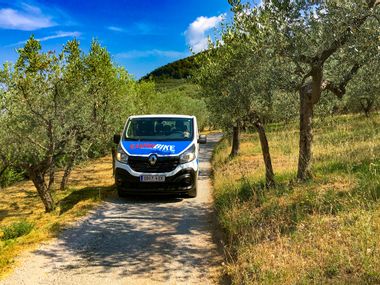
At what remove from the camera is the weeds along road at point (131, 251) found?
561cm

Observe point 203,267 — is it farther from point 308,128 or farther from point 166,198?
point 166,198

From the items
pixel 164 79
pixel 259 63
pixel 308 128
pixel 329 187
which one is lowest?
pixel 329 187

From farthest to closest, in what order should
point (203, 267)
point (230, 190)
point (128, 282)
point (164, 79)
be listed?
point (164, 79)
point (230, 190)
point (203, 267)
point (128, 282)

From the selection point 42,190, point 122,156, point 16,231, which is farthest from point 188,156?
point 16,231

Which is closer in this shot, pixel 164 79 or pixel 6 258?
pixel 6 258

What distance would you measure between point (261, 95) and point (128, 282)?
5623mm

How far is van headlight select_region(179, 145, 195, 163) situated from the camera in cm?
1063

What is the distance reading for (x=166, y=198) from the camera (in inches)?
448

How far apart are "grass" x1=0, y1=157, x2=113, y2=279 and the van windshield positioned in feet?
6.73

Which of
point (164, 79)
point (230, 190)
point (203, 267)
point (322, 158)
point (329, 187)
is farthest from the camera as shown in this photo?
point (164, 79)

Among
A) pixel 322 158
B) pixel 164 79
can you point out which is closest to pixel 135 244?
pixel 322 158

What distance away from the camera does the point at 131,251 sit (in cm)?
677

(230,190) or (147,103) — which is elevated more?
(147,103)

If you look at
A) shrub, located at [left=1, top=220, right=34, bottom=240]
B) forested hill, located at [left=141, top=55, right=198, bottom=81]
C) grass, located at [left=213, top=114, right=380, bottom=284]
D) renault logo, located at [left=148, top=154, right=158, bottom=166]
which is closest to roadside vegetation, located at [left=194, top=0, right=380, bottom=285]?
grass, located at [left=213, top=114, right=380, bottom=284]
